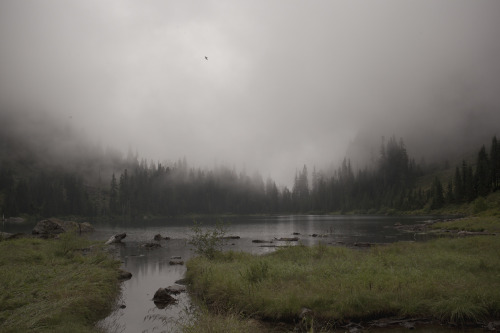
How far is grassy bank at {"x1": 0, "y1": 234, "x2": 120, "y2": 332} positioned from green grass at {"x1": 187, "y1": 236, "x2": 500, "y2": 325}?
731 centimetres

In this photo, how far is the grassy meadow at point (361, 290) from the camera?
660 inches

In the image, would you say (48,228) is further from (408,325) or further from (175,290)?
(408,325)

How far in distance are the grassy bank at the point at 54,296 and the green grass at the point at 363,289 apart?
24.0 ft

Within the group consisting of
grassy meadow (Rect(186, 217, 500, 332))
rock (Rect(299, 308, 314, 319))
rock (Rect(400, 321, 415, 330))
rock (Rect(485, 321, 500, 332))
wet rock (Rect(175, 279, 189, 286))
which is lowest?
wet rock (Rect(175, 279, 189, 286))

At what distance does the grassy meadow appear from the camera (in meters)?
16.8

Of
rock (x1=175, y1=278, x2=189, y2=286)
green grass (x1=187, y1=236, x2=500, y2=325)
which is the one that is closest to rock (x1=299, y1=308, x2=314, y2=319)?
green grass (x1=187, y1=236, x2=500, y2=325)

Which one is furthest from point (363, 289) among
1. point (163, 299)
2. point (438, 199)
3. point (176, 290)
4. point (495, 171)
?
point (438, 199)

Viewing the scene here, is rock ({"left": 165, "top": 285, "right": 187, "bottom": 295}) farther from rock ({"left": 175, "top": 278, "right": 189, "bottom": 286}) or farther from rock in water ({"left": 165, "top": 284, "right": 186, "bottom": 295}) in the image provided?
rock ({"left": 175, "top": 278, "right": 189, "bottom": 286})

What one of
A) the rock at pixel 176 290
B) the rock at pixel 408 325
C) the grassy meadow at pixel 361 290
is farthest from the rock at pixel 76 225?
the rock at pixel 408 325

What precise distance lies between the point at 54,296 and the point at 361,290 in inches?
752

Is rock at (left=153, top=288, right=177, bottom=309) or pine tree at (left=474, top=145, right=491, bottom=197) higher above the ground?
pine tree at (left=474, top=145, right=491, bottom=197)

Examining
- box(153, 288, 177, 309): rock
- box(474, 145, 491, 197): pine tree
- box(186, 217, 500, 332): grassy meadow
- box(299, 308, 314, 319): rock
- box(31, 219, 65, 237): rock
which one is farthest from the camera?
box(474, 145, 491, 197): pine tree

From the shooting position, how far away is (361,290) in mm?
18719

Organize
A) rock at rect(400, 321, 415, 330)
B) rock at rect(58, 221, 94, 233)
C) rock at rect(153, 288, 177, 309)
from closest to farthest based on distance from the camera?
rock at rect(400, 321, 415, 330) < rock at rect(153, 288, 177, 309) < rock at rect(58, 221, 94, 233)
